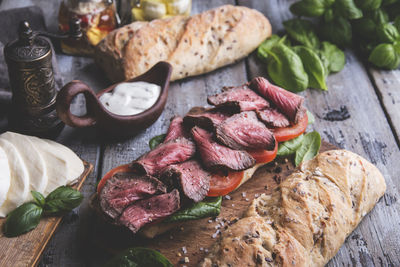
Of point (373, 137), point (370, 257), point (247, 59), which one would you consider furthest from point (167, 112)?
point (370, 257)

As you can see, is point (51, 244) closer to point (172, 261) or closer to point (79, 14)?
point (172, 261)

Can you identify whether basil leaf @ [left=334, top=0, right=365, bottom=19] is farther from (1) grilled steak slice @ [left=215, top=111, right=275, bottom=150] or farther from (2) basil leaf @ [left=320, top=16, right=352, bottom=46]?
(1) grilled steak slice @ [left=215, top=111, right=275, bottom=150]

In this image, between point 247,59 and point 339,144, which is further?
point 247,59

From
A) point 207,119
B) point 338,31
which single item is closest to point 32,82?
point 207,119

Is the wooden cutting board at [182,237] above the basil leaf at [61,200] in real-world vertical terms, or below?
below

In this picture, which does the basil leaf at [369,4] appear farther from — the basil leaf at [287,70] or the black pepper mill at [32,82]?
the black pepper mill at [32,82]

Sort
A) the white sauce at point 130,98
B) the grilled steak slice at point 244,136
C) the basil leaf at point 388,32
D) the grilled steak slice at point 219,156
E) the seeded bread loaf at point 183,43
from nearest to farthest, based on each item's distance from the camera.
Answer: the grilled steak slice at point 219,156, the grilled steak slice at point 244,136, the white sauce at point 130,98, the seeded bread loaf at point 183,43, the basil leaf at point 388,32

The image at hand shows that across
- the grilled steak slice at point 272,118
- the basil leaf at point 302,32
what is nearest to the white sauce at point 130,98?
the grilled steak slice at point 272,118
